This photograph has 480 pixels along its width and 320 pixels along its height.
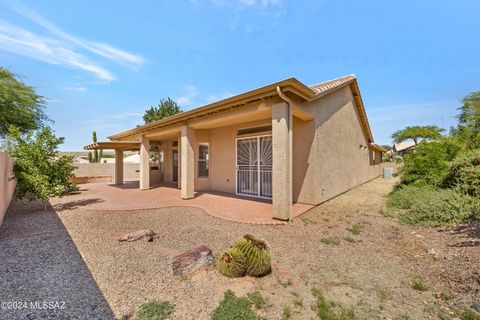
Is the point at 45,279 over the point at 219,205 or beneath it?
beneath

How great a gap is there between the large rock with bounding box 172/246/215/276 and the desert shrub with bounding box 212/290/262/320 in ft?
2.47

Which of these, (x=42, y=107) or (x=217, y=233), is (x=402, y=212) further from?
(x=42, y=107)

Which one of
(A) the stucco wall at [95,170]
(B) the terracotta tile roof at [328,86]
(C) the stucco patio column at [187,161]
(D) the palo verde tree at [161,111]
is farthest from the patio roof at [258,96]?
(D) the palo verde tree at [161,111]

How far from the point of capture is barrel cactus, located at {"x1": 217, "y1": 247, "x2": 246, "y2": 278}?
3.34 metres

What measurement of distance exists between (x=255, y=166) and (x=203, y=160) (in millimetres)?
3464

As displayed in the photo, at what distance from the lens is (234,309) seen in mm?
2641

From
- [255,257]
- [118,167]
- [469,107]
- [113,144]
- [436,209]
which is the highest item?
[469,107]

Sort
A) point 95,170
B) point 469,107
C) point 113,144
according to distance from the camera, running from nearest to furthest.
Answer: point 113,144 < point 469,107 < point 95,170

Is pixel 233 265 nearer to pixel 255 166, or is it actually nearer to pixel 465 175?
pixel 255 166

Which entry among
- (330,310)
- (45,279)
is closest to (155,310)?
(45,279)

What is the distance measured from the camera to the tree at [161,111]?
83.5 ft

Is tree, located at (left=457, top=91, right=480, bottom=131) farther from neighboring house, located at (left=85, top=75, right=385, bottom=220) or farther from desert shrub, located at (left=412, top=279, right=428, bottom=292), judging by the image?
desert shrub, located at (left=412, top=279, right=428, bottom=292)

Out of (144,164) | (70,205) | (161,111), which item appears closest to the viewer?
(70,205)

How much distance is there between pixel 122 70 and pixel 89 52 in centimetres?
144
